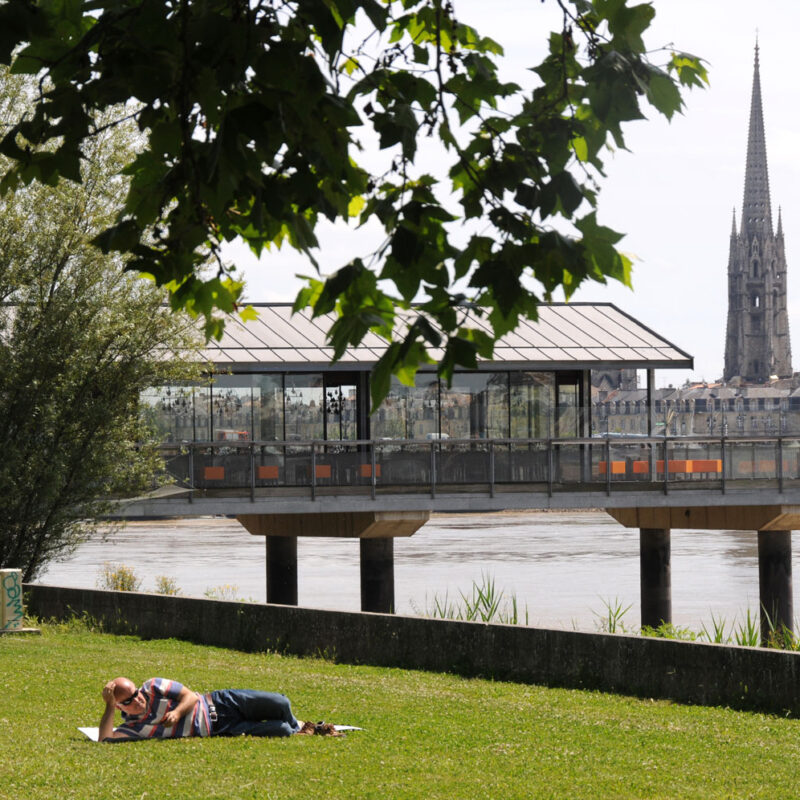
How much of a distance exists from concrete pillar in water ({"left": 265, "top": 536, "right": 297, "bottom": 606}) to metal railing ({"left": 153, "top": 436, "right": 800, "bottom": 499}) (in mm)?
4748

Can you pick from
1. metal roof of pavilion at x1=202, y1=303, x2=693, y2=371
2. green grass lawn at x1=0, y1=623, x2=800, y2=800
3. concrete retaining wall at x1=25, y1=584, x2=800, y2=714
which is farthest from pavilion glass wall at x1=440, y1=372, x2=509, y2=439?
green grass lawn at x1=0, y1=623, x2=800, y2=800

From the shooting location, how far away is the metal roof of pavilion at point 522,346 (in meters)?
29.4

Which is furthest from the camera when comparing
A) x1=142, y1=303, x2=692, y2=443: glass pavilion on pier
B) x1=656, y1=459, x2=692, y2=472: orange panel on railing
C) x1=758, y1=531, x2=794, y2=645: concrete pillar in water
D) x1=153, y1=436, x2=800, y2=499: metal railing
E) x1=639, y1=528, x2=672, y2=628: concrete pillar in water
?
x1=639, y1=528, x2=672, y2=628: concrete pillar in water

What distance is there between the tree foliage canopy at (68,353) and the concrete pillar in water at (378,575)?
23.8 feet

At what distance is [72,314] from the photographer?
74.1 feet

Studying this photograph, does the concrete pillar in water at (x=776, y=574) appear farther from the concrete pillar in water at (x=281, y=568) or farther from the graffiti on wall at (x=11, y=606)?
the graffiti on wall at (x=11, y=606)

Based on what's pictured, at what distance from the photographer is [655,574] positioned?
31.2 m

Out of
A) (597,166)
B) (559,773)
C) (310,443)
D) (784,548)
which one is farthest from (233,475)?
(597,166)

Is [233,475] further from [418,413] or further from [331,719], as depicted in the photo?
[331,719]

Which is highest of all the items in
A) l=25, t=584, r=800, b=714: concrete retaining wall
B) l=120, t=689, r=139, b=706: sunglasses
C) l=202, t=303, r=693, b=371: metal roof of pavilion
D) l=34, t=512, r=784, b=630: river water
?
l=202, t=303, r=693, b=371: metal roof of pavilion

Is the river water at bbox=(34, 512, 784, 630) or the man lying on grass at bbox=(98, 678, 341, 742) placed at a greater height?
the man lying on grass at bbox=(98, 678, 341, 742)

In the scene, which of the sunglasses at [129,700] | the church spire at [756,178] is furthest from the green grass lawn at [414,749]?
the church spire at [756,178]

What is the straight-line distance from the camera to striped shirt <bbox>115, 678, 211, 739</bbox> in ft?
35.0

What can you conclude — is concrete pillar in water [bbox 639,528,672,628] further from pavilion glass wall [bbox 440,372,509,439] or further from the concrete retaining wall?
the concrete retaining wall
